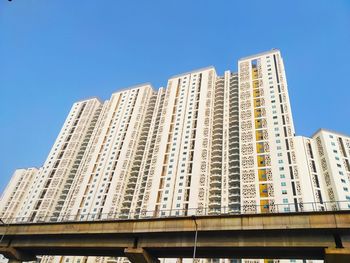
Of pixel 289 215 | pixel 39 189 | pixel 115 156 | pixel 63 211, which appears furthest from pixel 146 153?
pixel 289 215

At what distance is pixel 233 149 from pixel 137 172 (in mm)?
30364

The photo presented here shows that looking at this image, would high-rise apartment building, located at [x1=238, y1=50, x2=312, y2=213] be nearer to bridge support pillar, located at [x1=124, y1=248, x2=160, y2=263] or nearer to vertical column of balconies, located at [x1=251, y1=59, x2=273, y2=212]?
vertical column of balconies, located at [x1=251, y1=59, x2=273, y2=212]

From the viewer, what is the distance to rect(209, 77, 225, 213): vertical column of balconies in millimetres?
73431

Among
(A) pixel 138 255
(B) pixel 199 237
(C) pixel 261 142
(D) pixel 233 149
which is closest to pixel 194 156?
(D) pixel 233 149

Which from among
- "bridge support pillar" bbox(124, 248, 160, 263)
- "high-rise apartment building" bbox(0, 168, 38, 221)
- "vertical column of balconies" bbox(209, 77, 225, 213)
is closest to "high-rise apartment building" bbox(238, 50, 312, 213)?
"vertical column of balconies" bbox(209, 77, 225, 213)

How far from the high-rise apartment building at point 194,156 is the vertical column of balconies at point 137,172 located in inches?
12.1

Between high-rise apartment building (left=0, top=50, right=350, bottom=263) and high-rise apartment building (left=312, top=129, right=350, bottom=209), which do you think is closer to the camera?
high-rise apartment building (left=0, top=50, right=350, bottom=263)

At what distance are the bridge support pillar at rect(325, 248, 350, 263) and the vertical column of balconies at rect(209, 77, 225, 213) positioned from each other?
42823 mm

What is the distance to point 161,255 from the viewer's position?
2897cm

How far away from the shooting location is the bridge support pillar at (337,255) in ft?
68.2

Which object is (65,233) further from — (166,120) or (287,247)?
(166,120)

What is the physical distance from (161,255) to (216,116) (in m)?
66.3

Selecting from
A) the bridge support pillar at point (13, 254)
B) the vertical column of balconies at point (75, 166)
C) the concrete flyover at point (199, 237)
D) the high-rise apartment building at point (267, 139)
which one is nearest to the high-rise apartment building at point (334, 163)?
the high-rise apartment building at point (267, 139)

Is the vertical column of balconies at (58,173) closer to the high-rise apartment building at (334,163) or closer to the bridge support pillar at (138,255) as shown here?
the bridge support pillar at (138,255)
